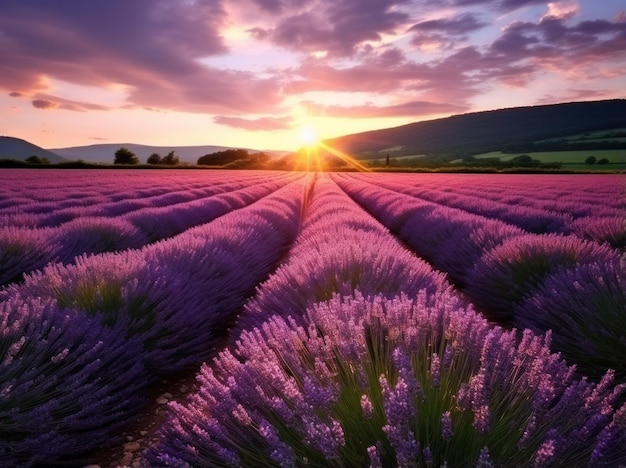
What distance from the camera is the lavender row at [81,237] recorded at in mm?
4908

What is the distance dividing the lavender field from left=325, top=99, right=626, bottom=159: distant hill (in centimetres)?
9570

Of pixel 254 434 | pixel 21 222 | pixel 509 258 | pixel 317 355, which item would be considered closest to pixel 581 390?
pixel 317 355

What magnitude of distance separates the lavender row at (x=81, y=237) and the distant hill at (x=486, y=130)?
9274 centimetres

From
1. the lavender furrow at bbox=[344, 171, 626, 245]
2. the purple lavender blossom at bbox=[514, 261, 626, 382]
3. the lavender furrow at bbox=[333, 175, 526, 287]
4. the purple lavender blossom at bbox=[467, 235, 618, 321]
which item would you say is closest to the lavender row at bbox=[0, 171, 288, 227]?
the lavender furrow at bbox=[333, 175, 526, 287]

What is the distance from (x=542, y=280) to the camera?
163 inches

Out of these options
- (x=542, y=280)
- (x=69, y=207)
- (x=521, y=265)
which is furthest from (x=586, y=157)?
(x=542, y=280)

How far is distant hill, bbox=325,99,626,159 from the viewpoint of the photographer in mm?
101875

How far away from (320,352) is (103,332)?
4.84ft

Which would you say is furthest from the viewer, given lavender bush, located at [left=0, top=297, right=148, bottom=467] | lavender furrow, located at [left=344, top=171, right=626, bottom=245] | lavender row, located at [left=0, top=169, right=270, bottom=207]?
lavender row, located at [left=0, top=169, right=270, bottom=207]

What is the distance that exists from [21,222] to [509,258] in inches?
274

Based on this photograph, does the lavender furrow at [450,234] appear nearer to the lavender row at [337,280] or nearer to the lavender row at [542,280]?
the lavender row at [542,280]

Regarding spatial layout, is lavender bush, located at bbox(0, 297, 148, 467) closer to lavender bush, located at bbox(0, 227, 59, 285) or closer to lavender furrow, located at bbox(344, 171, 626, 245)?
lavender bush, located at bbox(0, 227, 59, 285)

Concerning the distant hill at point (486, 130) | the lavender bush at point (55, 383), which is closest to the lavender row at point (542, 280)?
the lavender bush at point (55, 383)

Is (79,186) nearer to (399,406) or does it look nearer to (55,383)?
(55,383)
